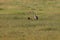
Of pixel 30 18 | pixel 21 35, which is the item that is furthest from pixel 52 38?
pixel 30 18

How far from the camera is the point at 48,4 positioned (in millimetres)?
14227

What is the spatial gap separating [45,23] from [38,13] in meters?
1.87

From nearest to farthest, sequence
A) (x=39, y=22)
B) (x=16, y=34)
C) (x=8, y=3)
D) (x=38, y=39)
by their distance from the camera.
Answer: (x=38, y=39) → (x=16, y=34) → (x=39, y=22) → (x=8, y=3)

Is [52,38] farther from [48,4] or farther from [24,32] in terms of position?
[48,4]

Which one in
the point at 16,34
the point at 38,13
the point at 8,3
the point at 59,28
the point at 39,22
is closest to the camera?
the point at 16,34

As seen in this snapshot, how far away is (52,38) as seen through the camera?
26.9ft

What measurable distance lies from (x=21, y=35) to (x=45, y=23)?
1.85 meters

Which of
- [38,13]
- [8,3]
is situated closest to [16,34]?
[38,13]

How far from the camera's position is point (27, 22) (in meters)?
9.98

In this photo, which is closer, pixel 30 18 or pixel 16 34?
pixel 16 34

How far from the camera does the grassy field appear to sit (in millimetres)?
8414

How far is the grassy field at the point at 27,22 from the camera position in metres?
8.41

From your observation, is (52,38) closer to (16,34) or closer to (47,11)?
(16,34)

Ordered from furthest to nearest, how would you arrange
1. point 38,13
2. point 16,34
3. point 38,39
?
point 38,13
point 16,34
point 38,39
